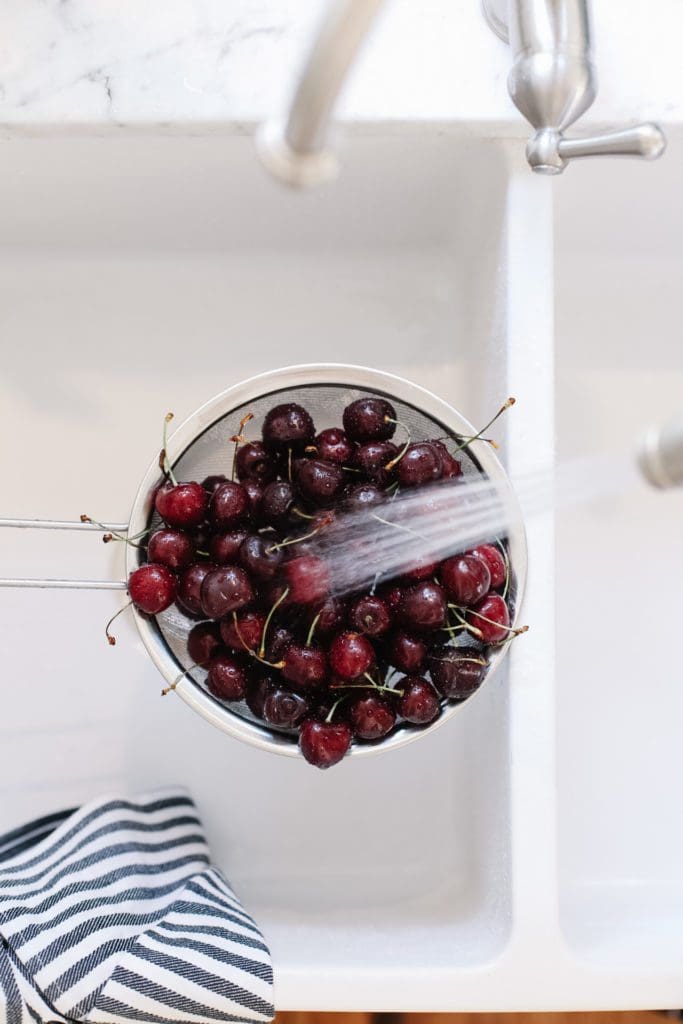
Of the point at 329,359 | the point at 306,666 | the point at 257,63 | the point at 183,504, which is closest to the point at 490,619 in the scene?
the point at 306,666

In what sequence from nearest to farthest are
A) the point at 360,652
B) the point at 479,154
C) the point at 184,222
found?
the point at 360,652, the point at 479,154, the point at 184,222

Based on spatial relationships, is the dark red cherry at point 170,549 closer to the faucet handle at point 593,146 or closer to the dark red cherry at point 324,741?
the dark red cherry at point 324,741

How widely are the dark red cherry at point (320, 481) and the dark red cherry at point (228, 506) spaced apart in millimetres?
47

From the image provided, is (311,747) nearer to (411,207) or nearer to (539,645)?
(539,645)

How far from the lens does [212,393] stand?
922 millimetres

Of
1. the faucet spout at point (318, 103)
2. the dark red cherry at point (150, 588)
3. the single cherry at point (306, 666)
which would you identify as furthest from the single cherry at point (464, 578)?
the faucet spout at point (318, 103)

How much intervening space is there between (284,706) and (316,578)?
0.10 m

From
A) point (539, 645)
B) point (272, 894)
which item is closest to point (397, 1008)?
point (272, 894)

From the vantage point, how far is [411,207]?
0.86m

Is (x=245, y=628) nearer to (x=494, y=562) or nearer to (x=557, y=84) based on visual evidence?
(x=494, y=562)

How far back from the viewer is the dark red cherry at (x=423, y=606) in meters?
0.65

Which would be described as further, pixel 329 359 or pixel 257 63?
pixel 329 359

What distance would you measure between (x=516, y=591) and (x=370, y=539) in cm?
12

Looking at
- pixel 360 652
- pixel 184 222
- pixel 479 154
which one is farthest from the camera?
pixel 184 222
